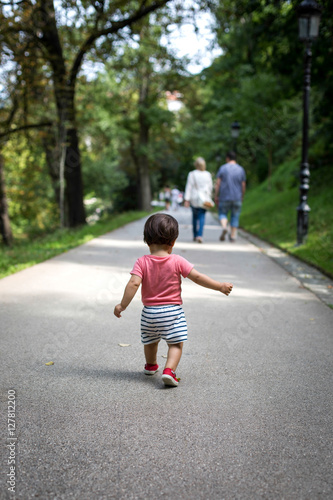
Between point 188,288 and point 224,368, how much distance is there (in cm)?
345

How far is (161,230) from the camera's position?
377cm

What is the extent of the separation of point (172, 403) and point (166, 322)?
59 centimetres

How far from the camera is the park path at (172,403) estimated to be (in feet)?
8.25

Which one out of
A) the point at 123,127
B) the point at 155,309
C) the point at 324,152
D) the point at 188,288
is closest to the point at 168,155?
the point at 123,127

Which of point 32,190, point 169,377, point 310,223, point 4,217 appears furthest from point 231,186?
point 32,190

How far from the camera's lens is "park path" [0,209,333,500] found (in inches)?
99.0

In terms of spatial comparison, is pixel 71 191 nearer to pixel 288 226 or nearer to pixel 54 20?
pixel 54 20

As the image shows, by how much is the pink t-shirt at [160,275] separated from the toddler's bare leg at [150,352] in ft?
1.09

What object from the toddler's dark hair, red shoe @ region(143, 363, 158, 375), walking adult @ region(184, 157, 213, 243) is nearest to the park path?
red shoe @ region(143, 363, 158, 375)

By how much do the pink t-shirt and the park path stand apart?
626mm

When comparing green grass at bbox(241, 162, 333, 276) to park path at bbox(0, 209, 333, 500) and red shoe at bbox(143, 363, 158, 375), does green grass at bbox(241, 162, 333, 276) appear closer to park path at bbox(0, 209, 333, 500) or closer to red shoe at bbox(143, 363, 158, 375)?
park path at bbox(0, 209, 333, 500)

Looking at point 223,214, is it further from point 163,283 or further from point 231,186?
point 163,283

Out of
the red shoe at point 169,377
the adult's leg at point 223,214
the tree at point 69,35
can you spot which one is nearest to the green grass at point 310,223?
the adult's leg at point 223,214

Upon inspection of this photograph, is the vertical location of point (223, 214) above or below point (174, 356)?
above
